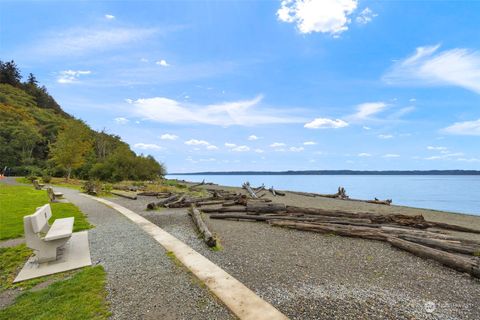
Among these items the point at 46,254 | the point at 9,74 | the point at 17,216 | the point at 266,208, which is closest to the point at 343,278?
the point at 46,254

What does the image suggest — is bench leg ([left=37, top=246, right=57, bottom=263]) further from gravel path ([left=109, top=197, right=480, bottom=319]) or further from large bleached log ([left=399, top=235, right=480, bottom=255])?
large bleached log ([left=399, top=235, right=480, bottom=255])

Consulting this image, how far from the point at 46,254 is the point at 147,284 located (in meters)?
3.12

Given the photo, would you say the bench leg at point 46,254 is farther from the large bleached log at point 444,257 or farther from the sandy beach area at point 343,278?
the large bleached log at point 444,257

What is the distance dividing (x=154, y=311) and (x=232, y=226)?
7.49 metres

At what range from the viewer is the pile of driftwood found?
7113 mm

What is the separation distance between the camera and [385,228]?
9820mm

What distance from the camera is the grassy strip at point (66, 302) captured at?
3932 millimetres

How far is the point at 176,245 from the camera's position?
25.1 feet

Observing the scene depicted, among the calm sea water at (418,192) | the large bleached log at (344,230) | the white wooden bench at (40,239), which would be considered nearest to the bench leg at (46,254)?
the white wooden bench at (40,239)

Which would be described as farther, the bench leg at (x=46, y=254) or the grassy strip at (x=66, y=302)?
the bench leg at (x=46, y=254)

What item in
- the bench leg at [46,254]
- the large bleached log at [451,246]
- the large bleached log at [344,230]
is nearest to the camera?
the bench leg at [46,254]

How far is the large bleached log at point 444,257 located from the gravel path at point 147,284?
5.82 m

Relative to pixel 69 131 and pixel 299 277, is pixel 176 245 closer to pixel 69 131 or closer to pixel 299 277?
→ pixel 299 277

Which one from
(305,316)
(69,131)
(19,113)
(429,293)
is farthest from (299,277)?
(19,113)
